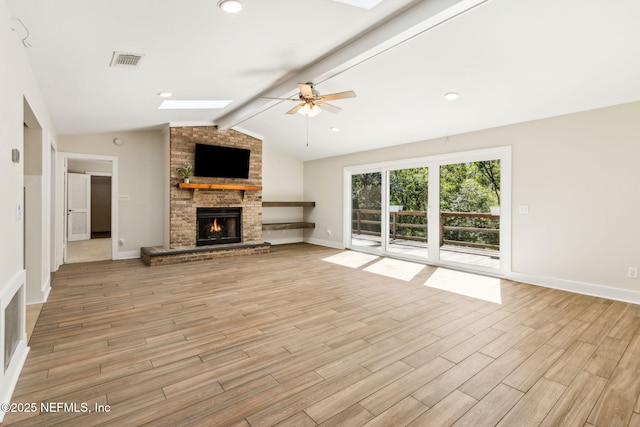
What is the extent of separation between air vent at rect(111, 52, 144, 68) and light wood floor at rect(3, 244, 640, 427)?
256 centimetres

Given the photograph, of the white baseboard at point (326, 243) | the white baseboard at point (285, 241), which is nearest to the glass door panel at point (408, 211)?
the white baseboard at point (326, 243)

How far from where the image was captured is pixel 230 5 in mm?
2545

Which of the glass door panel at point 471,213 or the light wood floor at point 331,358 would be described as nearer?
the light wood floor at point 331,358

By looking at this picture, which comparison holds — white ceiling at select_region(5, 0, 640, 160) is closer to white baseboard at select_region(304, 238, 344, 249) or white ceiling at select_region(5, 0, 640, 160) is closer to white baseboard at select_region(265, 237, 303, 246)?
white baseboard at select_region(304, 238, 344, 249)

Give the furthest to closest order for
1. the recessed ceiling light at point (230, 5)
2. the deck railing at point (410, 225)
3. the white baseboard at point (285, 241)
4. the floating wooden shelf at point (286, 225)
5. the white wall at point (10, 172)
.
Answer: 1. the white baseboard at point (285, 241)
2. the floating wooden shelf at point (286, 225)
3. the deck railing at point (410, 225)
4. the recessed ceiling light at point (230, 5)
5. the white wall at point (10, 172)

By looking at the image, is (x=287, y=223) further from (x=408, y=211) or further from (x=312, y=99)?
(x=312, y=99)

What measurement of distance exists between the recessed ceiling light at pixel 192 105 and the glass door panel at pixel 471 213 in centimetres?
416

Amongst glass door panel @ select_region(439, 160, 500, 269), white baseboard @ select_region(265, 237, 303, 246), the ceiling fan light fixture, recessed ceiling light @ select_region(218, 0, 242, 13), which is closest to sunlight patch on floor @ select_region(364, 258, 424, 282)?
glass door panel @ select_region(439, 160, 500, 269)

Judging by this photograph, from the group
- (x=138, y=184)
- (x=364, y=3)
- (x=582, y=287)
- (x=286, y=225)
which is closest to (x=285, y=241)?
(x=286, y=225)

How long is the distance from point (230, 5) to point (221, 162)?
4815mm

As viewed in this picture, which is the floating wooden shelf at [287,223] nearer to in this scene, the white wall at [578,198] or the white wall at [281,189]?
the white wall at [281,189]

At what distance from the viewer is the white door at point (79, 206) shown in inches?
378

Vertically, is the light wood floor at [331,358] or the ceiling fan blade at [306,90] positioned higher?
the ceiling fan blade at [306,90]

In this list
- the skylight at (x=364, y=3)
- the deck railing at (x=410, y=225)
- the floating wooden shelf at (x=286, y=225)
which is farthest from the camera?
the floating wooden shelf at (x=286, y=225)
